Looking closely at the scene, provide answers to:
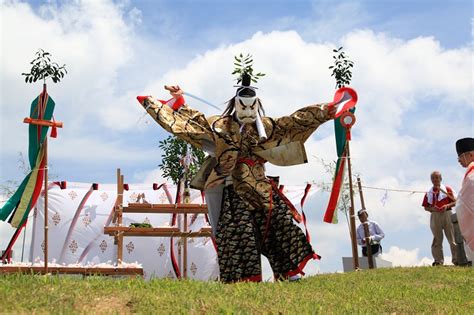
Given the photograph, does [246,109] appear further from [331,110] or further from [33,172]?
[33,172]

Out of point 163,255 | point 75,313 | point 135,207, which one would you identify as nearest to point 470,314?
point 75,313

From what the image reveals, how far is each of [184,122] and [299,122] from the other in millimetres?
1394

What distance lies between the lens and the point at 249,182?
7.76m

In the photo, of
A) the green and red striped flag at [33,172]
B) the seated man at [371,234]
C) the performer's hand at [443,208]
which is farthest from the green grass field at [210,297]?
the seated man at [371,234]

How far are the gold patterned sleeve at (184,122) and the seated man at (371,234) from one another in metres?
5.57

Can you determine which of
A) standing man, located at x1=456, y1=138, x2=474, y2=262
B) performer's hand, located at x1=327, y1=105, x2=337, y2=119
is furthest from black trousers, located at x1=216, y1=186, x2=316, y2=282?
standing man, located at x1=456, y1=138, x2=474, y2=262

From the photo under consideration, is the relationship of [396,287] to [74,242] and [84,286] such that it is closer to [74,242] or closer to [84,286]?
[84,286]

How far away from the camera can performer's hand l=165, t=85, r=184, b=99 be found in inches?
334

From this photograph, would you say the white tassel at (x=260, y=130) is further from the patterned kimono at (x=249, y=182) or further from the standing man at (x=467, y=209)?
the standing man at (x=467, y=209)

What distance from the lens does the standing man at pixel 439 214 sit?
12102 millimetres

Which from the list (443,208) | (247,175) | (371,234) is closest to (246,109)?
(247,175)

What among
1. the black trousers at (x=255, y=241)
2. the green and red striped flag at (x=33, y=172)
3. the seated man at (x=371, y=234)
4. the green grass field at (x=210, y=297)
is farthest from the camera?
the seated man at (x=371, y=234)

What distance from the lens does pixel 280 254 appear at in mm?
7855

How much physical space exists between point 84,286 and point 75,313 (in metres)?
0.90
